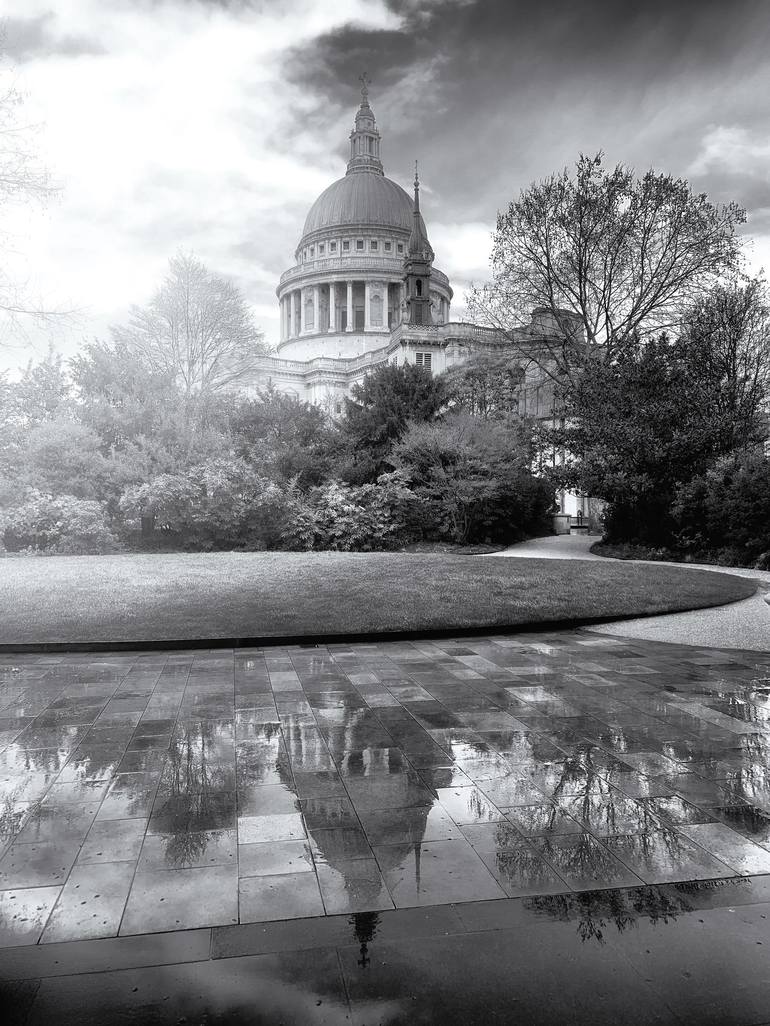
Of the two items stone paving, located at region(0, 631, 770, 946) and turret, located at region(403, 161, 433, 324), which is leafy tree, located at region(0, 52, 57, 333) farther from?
turret, located at region(403, 161, 433, 324)

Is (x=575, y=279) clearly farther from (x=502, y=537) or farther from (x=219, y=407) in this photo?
(x=219, y=407)

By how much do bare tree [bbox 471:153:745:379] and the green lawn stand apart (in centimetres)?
1332

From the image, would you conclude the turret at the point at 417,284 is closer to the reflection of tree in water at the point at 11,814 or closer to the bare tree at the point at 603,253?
the bare tree at the point at 603,253

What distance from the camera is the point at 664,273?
2652cm

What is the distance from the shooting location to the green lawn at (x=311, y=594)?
9.36 meters

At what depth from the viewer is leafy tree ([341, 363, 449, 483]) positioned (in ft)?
98.4

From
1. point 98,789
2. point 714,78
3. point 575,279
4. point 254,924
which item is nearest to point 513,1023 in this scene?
point 254,924

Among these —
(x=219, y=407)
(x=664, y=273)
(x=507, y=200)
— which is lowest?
(x=219, y=407)

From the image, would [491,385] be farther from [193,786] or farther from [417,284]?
[417,284]

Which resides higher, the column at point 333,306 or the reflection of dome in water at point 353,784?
the column at point 333,306

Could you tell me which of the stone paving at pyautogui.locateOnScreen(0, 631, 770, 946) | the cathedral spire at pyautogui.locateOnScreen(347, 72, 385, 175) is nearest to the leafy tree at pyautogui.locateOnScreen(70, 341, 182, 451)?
the stone paving at pyautogui.locateOnScreen(0, 631, 770, 946)

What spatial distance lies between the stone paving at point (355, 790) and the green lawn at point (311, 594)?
2.22m

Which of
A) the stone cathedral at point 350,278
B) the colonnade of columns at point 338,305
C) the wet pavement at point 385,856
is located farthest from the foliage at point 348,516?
the colonnade of columns at point 338,305

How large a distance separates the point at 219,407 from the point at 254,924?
26057 mm
